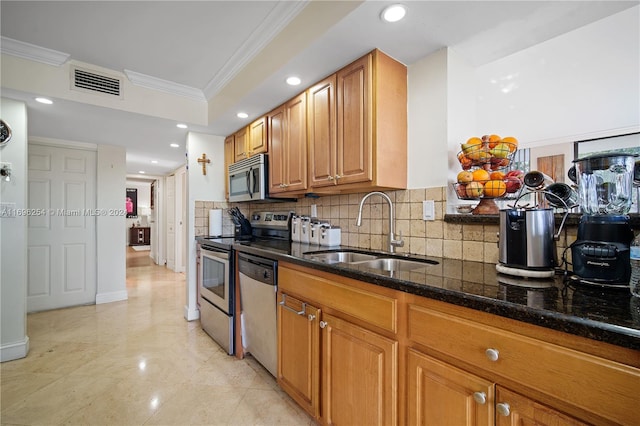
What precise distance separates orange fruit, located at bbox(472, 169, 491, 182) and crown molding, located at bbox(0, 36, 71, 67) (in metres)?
3.11

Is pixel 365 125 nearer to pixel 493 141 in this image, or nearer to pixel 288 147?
pixel 493 141

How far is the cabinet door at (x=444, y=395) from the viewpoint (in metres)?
0.85

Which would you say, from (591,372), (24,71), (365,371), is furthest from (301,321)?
(24,71)

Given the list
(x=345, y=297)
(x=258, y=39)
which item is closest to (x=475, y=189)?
(x=345, y=297)

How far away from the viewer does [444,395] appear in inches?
37.4

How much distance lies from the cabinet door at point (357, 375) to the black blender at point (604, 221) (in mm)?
709

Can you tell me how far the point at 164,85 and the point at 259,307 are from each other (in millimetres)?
2298

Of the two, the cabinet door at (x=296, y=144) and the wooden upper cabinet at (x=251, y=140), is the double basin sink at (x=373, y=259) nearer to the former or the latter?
the cabinet door at (x=296, y=144)

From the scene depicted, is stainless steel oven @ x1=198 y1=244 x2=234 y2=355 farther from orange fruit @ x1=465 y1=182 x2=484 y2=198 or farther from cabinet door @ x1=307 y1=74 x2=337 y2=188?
orange fruit @ x1=465 y1=182 x2=484 y2=198

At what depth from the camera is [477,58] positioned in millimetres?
1791

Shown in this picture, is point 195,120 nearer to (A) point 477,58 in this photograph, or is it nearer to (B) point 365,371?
(A) point 477,58

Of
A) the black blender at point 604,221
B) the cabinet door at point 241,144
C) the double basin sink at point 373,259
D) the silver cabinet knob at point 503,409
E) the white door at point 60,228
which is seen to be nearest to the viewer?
the silver cabinet knob at point 503,409

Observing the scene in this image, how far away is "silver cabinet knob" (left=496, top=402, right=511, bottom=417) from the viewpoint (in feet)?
2.59

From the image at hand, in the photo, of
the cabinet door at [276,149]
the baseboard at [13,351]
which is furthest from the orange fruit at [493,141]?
the baseboard at [13,351]
